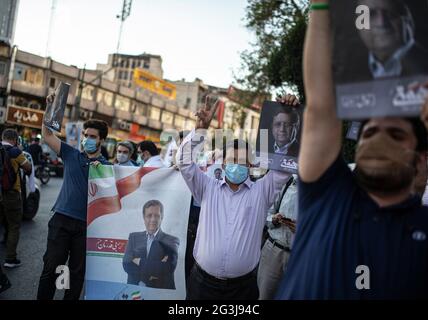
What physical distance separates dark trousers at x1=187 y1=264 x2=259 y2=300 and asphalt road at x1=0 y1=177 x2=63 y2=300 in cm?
236

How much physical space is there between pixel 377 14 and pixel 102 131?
11.5 ft

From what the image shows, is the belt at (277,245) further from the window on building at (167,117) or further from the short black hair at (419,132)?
the window on building at (167,117)

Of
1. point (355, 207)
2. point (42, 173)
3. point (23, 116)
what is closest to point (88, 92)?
point (23, 116)

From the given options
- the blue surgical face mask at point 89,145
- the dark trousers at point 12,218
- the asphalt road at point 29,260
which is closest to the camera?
the blue surgical face mask at point 89,145

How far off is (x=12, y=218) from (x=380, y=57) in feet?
18.3

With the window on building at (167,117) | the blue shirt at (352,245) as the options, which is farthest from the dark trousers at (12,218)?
the window on building at (167,117)

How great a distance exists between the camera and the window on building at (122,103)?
47281 millimetres

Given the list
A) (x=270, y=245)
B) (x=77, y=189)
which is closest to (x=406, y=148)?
(x=270, y=245)

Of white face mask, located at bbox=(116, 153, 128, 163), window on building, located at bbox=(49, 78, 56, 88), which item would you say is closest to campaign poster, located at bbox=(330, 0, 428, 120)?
white face mask, located at bbox=(116, 153, 128, 163)

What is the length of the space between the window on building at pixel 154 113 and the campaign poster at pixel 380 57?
2072 inches

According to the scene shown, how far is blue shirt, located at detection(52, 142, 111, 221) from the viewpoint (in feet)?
13.4

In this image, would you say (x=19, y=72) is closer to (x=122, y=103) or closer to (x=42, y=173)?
(x=122, y=103)

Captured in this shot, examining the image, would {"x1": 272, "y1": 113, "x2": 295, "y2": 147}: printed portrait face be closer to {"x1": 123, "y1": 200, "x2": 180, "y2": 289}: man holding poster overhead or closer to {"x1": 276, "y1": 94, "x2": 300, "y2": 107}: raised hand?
{"x1": 276, "y1": 94, "x2": 300, "y2": 107}: raised hand
